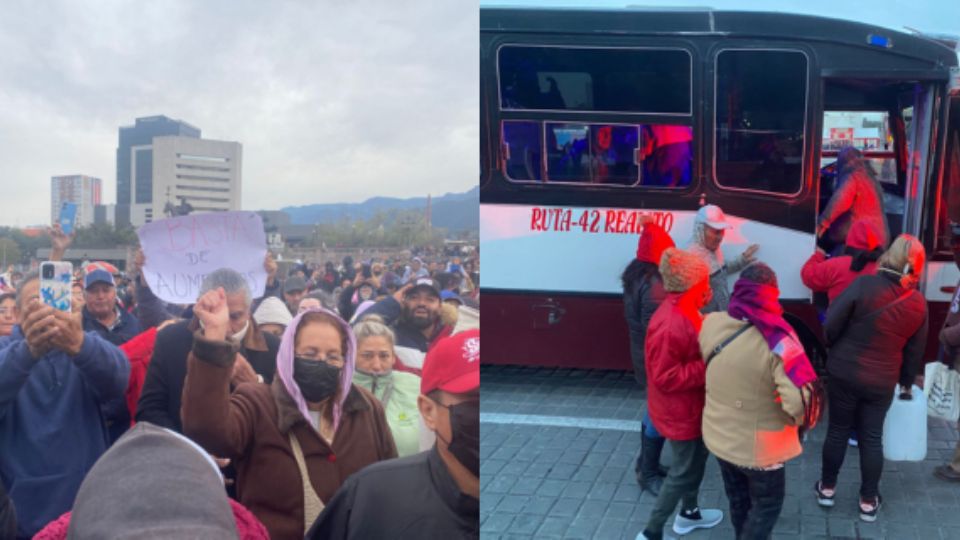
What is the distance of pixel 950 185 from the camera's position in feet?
20.6

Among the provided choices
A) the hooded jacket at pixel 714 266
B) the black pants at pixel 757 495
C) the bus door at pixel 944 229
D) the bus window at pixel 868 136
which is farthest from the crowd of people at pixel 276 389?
the bus window at pixel 868 136

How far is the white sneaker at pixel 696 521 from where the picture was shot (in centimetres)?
467

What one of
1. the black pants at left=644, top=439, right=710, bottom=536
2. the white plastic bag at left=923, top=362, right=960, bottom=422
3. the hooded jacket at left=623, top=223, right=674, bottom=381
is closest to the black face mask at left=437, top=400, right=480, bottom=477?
the black pants at left=644, top=439, right=710, bottom=536

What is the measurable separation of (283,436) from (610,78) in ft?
15.8

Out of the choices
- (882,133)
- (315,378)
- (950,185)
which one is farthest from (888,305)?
(315,378)

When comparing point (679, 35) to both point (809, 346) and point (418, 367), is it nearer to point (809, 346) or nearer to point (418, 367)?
point (809, 346)

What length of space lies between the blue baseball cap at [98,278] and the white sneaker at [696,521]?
11.4ft

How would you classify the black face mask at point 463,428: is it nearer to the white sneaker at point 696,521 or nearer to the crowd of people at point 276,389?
the crowd of people at point 276,389

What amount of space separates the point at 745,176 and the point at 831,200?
2.09 feet

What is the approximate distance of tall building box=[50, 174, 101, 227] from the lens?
218 cm

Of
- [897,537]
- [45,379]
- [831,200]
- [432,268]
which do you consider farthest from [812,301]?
[45,379]

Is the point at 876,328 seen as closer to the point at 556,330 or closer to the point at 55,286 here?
the point at 556,330

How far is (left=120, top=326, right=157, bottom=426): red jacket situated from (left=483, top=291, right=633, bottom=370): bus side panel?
15.6ft

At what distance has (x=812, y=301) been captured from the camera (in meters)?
6.34
